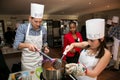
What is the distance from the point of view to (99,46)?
3.46 ft

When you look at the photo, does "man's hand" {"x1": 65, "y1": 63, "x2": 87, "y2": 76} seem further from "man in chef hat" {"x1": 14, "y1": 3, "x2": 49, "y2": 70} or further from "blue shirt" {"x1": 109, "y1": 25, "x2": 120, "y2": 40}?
"blue shirt" {"x1": 109, "y1": 25, "x2": 120, "y2": 40}

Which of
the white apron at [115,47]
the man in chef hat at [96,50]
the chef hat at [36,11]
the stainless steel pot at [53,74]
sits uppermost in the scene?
the chef hat at [36,11]

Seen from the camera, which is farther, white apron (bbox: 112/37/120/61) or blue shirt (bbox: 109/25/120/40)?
white apron (bbox: 112/37/120/61)

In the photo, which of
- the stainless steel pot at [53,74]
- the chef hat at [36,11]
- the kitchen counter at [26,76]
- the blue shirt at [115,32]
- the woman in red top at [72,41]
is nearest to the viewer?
the stainless steel pot at [53,74]

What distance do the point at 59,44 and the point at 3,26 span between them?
293cm

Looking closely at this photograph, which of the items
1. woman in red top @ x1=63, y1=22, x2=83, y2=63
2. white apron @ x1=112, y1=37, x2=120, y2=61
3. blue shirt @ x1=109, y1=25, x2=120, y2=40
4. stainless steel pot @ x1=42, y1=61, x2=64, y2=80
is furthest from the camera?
white apron @ x1=112, y1=37, x2=120, y2=61

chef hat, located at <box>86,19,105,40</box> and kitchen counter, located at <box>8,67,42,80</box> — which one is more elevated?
chef hat, located at <box>86,19,105,40</box>

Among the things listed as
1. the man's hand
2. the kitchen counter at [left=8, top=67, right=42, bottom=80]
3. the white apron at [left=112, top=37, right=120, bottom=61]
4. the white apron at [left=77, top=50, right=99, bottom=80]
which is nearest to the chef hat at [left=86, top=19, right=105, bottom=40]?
the white apron at [left=77, top=50, right=99, bottom=80]

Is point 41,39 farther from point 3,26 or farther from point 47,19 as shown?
point 47,19

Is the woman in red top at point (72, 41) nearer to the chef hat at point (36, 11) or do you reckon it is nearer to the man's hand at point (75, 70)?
the chef hat at point (36, 11)

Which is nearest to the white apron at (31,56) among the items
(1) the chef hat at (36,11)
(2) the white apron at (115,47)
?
(1) the chef hat at (36,11)

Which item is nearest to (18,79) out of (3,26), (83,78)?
(83,78)

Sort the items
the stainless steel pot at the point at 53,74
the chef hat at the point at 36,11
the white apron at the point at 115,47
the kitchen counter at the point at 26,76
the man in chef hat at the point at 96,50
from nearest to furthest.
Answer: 1. the stainless steel pot at the point at 53,74
2. the man in chef hat at the point at 96,50
3. the kitchen counter at the point at 26,76
4. the chef hat at the point at 36,11
5. the white apron at the point at 115,47

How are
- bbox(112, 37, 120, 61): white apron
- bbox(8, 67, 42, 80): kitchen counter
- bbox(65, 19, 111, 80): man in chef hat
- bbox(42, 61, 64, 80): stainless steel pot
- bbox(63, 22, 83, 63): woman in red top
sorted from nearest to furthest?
bbox(42, 61, 64, 80): stainless steel pot, bbox(65, 19, 111, 80): man in chef hat, bbox(8, 67, 42, 80): kitchen counter, bbox(63, 22, 83, 63): woman in red top, bbox(112, 37, 120, 61): white apron
